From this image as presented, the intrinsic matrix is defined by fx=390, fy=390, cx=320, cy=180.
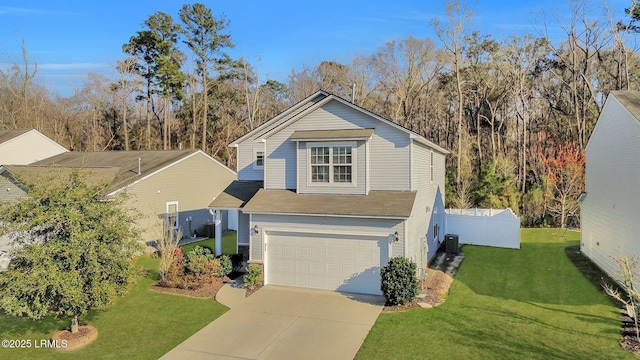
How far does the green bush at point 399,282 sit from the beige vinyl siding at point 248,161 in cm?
880

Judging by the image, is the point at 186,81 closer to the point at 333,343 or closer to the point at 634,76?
the point at 333,343

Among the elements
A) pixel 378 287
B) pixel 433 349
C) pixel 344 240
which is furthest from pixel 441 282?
pixel 433 349

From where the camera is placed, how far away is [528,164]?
3509 cm

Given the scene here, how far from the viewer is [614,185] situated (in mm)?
14000

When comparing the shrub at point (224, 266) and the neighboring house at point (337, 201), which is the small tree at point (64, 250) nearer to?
the shrub at point (224, 266)

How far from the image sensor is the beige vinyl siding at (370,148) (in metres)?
13.2

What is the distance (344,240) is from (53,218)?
316 inches

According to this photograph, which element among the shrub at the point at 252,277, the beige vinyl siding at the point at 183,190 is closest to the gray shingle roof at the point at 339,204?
the shrub at the point at 252,277

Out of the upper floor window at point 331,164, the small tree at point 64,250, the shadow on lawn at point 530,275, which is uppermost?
the upper floor window at point 331,164

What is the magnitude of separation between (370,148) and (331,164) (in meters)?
1.47

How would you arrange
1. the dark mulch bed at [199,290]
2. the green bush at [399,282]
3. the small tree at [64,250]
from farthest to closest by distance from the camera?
the dark mulch bed at [199,290] < the green bush at [399,282] < the small tree at [64,250]

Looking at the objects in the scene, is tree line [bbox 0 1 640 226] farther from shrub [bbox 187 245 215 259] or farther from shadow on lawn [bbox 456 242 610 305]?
shrub [bbox 187 245 215 259]

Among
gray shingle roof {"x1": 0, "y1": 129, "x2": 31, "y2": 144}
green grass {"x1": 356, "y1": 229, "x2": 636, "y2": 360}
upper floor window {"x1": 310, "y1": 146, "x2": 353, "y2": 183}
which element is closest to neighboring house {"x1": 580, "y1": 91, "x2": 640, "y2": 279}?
green grass {"x1": 356, "y1": 229, "x2": 636, "y2": 360}

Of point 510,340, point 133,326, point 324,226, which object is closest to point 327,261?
point 324,226
